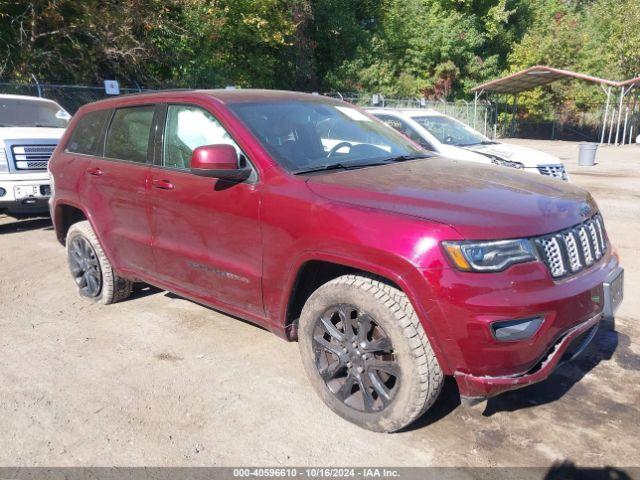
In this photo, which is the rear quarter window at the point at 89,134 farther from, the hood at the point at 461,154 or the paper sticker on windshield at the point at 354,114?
the hood at the point at 461,154

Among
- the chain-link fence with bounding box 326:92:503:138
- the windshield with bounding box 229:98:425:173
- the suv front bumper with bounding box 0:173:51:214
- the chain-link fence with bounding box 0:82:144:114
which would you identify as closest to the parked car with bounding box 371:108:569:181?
the windshield with bounding box 229:98:425:173

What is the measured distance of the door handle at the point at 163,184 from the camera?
379 cm

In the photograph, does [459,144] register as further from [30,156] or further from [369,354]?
[369,354]

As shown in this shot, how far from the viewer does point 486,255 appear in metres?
2.55

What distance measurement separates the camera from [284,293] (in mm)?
3197

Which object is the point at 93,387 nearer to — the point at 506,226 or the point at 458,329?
the point at 458,329

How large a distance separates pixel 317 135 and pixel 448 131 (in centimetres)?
617

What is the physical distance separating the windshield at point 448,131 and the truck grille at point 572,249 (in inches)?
243

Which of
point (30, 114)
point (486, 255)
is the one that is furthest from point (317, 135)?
point (30, 114)

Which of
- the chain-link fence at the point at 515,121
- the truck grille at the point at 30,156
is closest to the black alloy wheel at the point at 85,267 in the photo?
the truck grille at the point at 30,156

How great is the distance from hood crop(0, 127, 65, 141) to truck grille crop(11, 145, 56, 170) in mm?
164

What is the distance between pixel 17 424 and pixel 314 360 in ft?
5.55

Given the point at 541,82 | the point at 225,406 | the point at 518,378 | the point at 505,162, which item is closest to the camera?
the point at 518,378

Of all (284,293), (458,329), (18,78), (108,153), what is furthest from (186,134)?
(18,78)
